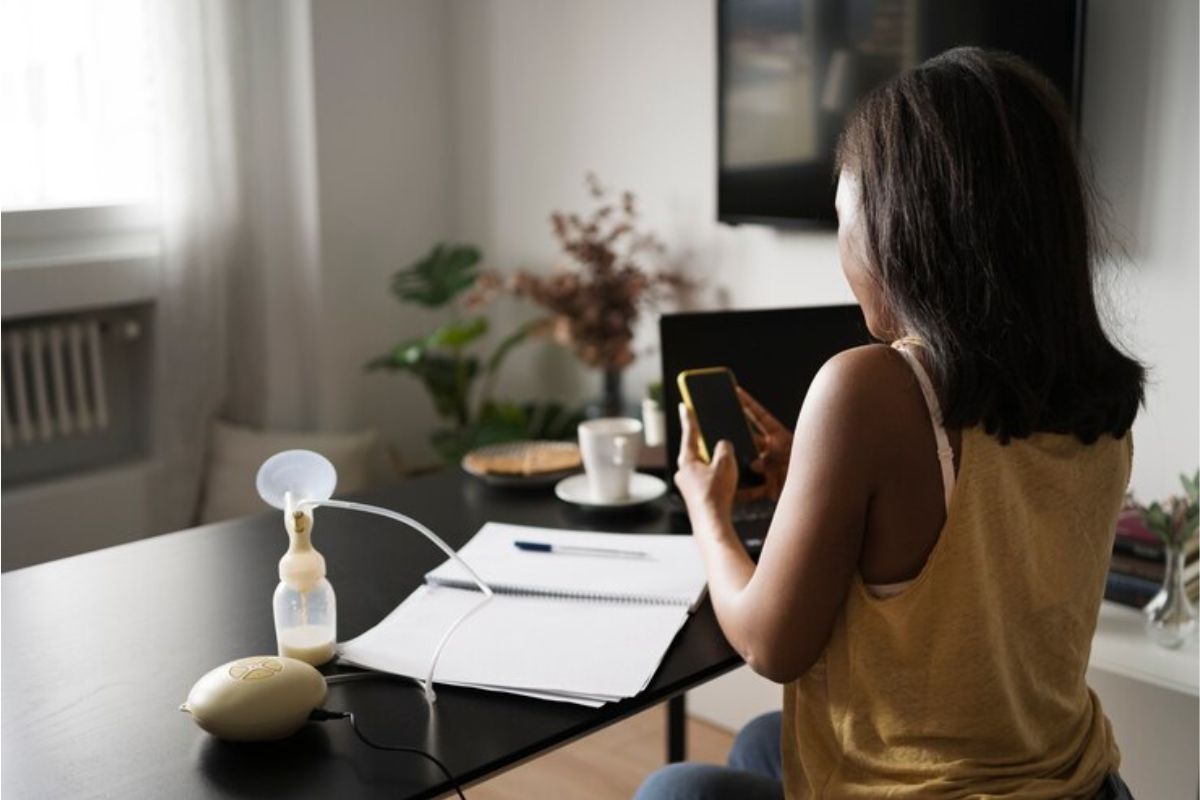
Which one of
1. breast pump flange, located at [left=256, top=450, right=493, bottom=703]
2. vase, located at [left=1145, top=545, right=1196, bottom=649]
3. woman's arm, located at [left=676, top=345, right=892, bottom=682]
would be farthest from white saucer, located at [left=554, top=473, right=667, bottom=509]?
vase, located at [left=1145, top=545, right=1196, bottom=649]

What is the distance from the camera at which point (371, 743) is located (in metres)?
1.13

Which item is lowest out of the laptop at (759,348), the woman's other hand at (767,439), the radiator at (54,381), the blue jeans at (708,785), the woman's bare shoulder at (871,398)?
the blue jeans at (708,785)

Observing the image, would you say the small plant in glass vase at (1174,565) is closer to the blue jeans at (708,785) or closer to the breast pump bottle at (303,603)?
the blue jeans at (708,785)

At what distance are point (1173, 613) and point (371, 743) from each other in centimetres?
143

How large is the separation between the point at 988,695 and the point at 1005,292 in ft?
1.13

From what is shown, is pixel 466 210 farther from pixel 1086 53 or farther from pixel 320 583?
pixel 320 583

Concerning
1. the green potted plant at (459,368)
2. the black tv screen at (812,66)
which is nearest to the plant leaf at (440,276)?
the green potted plant at (459,368)

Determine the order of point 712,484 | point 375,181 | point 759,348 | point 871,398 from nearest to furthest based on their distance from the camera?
1. point 871,398
2. point 712,484
3. point 759,348
4. point 375,181

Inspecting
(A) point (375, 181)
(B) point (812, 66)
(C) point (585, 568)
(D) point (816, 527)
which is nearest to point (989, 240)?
(D) point (816, 527)

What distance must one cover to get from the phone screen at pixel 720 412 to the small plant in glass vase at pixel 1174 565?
784 millimetres

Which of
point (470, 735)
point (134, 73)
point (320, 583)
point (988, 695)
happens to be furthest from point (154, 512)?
point (988, 695)

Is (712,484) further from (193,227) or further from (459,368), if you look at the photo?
(193,227)

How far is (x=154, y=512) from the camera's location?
11.2ft

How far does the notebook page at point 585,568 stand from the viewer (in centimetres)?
145
